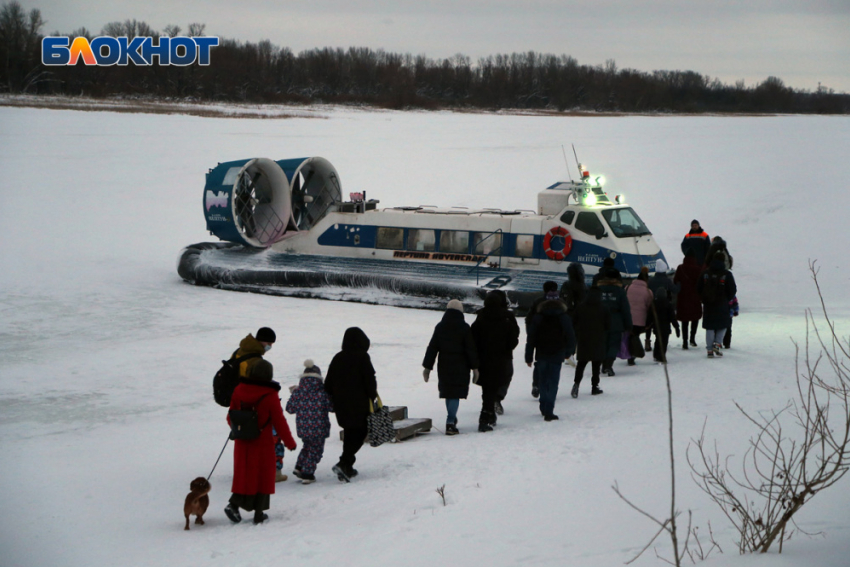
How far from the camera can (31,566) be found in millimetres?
4539

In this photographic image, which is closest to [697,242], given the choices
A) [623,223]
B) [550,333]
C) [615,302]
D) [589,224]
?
[623,223]

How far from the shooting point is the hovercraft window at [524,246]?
43.3 ft

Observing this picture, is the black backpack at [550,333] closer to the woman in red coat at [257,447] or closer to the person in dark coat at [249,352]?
the person in dark coat at [249,352]

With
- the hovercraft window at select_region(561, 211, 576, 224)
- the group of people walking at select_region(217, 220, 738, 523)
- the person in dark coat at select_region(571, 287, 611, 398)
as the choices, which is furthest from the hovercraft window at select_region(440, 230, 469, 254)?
the person in dark coat at select_region(571, 287, 611, 398)

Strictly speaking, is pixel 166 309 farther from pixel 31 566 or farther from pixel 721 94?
pixel 721 94

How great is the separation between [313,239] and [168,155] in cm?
1554

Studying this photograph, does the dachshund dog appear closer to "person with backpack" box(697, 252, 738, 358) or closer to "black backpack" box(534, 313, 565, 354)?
"black backpack" box(534, 313, 565, 354)

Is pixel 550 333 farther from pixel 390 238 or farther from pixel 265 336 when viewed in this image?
pixel 390 238

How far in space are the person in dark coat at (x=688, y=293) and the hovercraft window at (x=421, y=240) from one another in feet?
16.0

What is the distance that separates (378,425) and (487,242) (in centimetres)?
777

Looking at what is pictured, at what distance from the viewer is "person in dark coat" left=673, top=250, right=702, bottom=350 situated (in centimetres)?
962

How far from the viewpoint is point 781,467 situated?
212 inches

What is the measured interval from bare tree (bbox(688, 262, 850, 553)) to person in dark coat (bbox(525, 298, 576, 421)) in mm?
1430

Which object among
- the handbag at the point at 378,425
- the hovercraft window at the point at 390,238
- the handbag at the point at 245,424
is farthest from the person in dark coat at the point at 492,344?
the hovercraft window at the point at 390,238
